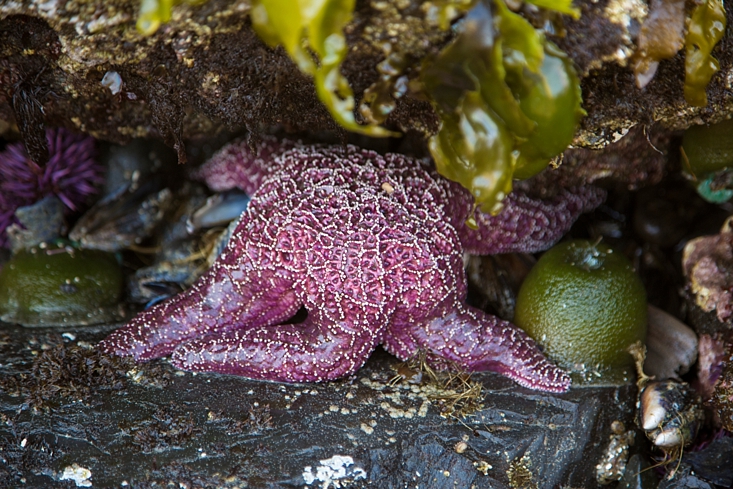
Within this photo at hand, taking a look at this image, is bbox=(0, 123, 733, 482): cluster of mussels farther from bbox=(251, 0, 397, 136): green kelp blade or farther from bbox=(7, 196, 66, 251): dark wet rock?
bbox=(251, 0, 397, 136): green kelp blade

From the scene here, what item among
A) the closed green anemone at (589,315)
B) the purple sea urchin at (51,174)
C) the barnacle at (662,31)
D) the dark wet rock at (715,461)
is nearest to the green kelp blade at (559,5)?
the barnacle at (662,31)

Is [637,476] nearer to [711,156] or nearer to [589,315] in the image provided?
[589,315]

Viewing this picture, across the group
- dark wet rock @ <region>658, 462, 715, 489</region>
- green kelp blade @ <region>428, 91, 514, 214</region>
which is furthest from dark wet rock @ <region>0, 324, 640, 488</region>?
green kelp blade @ <region>428, 91, 514, 214</region>

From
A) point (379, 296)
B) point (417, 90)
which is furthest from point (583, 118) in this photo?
point (379, 296)

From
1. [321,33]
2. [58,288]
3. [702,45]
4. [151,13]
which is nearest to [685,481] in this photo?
[702,45]

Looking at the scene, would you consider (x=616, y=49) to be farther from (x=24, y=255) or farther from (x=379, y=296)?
(x=24, y=255)

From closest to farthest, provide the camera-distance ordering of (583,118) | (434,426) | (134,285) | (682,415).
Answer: (583,118), (434,426), (682,415), (134,285)
